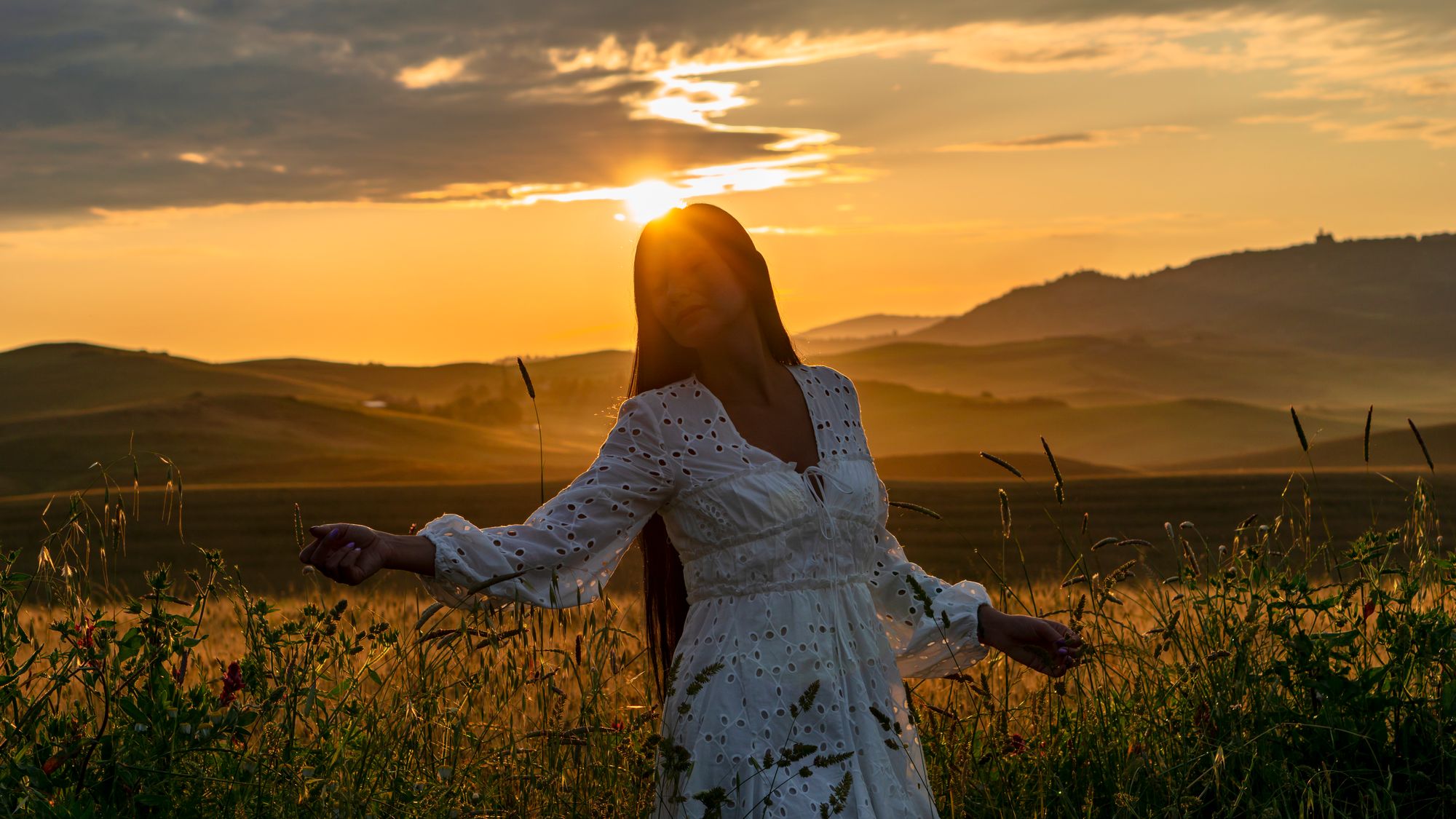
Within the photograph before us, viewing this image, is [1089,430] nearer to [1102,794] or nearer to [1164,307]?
[1102,794]

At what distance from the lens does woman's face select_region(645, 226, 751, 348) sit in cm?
294

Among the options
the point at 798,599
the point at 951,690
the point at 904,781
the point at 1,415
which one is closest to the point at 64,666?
the point at 798,599

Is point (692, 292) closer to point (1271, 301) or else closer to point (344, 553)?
point (344, 553)

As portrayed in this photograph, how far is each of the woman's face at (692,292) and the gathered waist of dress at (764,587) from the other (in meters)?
0.60

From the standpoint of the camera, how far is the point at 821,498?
2.84 meters

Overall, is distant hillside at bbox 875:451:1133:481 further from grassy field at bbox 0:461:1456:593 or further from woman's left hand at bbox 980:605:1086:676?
woman's left hand at bbox 980:605:1086:676

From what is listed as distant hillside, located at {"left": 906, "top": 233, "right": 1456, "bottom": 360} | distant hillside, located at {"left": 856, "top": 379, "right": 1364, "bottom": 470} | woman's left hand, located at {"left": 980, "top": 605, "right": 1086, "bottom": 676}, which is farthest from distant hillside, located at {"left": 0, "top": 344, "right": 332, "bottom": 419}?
distant hillside, located at {"left": 906, "top": 233, "right": 1456, "bottom": 360}

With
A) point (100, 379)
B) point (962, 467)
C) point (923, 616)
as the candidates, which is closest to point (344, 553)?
point (923, 616)

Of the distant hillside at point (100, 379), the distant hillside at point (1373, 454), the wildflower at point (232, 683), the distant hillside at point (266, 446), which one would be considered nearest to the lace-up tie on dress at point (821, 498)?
the wildflower at point (232, 683)

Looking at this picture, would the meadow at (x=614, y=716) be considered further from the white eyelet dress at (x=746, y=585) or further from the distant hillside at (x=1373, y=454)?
the distant hillside at (x=1373, y=454)

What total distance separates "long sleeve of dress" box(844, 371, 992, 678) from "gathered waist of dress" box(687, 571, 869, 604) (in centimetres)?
27

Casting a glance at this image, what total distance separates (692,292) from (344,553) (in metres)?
1.08

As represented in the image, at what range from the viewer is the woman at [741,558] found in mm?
2559

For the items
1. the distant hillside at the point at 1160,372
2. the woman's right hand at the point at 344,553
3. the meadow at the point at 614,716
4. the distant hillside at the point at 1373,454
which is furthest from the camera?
the distant hillside at the point at 1160,372
